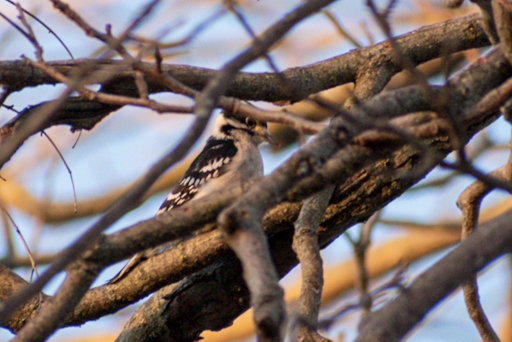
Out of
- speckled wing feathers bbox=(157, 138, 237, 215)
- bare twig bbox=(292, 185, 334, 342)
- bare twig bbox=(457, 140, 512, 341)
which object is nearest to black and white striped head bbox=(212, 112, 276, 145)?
speckled wing feathers bbox=(157, 138, 237, 215)

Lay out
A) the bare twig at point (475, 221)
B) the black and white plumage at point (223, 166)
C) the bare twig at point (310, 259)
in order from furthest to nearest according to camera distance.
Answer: the black and white plumage at point (223, 166) → the bare twig at point (475, 221) → the bare twig at point (310, 259)

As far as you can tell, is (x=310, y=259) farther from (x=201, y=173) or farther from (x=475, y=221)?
(x=201, y=173)

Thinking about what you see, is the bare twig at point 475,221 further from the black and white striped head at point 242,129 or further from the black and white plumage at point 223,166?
the black and white striped head at point 242,129

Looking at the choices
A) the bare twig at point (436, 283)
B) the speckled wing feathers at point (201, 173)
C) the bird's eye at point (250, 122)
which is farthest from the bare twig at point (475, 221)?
the bird's eye at point (250, 122)

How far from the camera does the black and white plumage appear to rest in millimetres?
6109

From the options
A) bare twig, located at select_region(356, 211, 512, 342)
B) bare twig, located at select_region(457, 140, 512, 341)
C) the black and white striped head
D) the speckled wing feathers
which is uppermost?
the black and white striped head

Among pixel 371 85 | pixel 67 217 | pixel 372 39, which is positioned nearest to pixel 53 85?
pixel 371 85

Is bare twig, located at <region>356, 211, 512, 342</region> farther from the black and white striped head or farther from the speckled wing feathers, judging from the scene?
the black and white striped head

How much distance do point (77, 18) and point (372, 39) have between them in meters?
3.55

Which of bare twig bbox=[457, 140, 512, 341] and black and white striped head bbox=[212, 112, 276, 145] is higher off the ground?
black and white striped head bbox=[212, 112, 276, 145]

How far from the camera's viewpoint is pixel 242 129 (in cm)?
694

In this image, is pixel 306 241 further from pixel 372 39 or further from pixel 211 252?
pixel 372 39

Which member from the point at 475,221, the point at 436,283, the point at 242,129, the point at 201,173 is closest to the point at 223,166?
the point at 201,173

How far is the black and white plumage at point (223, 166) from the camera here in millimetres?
6109
